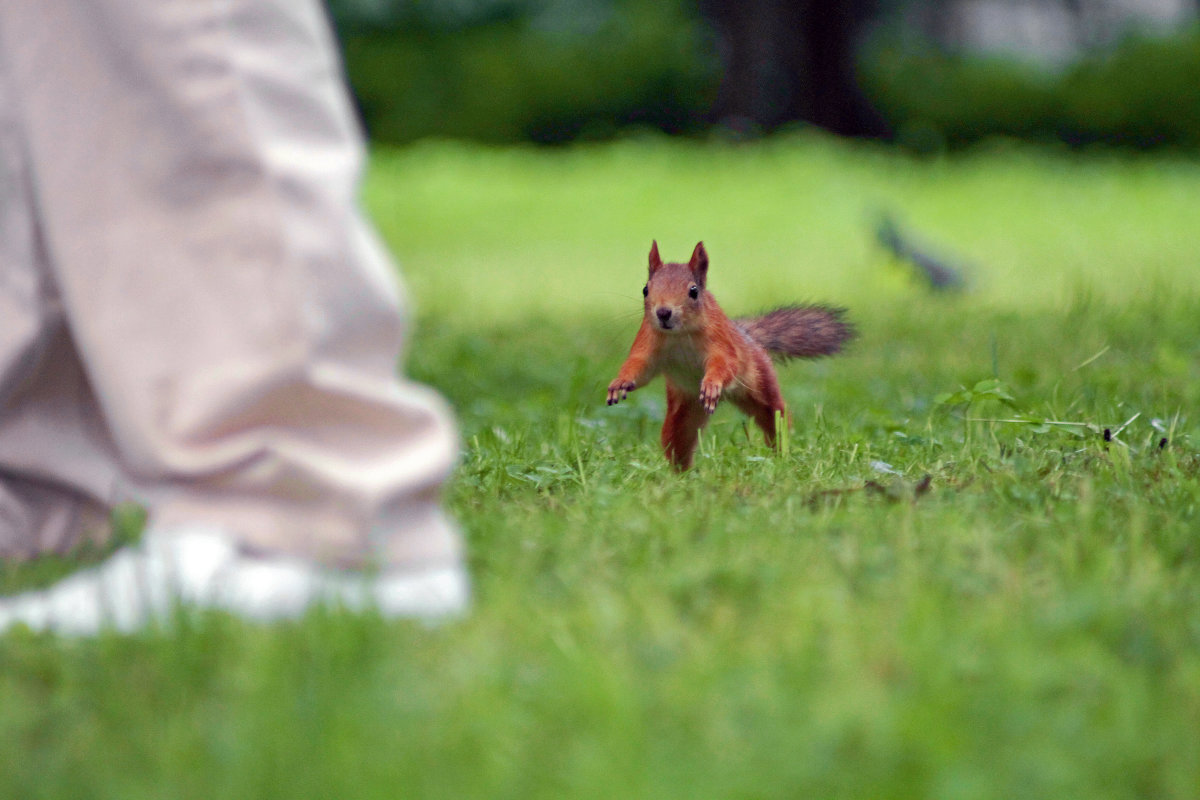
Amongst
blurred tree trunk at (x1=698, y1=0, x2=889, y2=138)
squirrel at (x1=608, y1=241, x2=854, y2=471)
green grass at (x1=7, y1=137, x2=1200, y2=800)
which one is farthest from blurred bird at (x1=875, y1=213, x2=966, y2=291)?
blurred tree trunk at (x1=698, y1=0, x2=889, y2=138)

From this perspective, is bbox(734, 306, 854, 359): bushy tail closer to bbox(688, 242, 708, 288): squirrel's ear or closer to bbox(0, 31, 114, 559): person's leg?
bbox(688, 242, 708, 288): squirrel's ear

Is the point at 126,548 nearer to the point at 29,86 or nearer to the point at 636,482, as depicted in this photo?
the point at 29,86

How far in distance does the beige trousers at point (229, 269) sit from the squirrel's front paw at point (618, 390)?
2.51 feet

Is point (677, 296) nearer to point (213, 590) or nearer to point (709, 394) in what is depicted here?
point (709, 394)

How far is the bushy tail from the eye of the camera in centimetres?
339

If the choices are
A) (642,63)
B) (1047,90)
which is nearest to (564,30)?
(642,63)

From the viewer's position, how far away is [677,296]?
2.91 meters

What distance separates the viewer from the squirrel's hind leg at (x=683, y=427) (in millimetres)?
2938

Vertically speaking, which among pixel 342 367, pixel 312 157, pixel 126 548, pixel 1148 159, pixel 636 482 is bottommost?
pixel 1148 159

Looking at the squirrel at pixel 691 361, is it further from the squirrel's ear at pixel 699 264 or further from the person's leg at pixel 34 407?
the person's leg at pixel 34 407

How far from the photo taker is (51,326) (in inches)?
84.4

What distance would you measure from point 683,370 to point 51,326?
1.29 metres

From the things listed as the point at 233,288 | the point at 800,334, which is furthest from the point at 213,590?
the point at 800,334

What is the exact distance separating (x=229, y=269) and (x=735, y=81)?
16920mm
